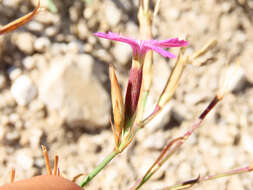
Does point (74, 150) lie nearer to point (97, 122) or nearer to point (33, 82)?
point (97, 122)

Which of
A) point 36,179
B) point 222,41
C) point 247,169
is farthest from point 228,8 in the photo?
point 36,179

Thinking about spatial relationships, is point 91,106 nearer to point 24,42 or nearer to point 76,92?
point 76,92

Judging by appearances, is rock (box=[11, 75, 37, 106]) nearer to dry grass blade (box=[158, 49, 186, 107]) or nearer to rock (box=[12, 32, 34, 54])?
rock (box=[12, 32, 34, 54])

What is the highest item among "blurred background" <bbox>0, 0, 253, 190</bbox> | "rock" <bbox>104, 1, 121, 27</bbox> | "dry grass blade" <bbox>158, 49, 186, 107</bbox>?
"rock" <bbox>104, 1, 121, 27</bbox>

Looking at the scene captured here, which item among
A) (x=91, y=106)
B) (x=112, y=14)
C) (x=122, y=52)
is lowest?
(x=91, y=106)

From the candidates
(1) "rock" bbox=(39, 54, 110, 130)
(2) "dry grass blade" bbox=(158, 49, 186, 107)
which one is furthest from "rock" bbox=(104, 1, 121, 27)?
(2) "dry grass blade" bbox=(158, 49, 186, 107)

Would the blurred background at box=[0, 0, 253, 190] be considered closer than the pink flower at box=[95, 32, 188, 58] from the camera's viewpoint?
No

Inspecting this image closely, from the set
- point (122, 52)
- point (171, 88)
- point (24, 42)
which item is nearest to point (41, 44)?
point (24, 42)

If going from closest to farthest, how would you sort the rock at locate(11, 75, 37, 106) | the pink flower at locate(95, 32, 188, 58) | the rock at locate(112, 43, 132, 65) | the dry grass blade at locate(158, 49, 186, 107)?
1. the pink flower at locate(95, 32, 188, 58)
2. the dry grass blade at locate(158, 49, 186, 107)
3. the rock at locate(11, 75, 37, 106)
4. the rock at locate(112, 43, 132, 65)
